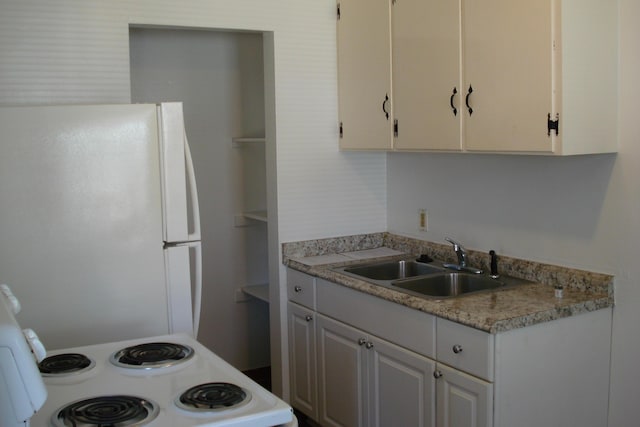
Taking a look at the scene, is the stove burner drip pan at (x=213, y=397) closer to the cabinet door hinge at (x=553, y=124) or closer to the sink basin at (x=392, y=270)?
the cabinet door hinge at (x=553, y=124)

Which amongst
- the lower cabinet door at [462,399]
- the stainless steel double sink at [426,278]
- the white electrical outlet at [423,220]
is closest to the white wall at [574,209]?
the white electrical outlet at [423,220]

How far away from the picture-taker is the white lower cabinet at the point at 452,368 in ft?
8.29

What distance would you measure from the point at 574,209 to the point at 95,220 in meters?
1.80

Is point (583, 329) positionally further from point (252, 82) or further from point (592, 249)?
point (252, 82)

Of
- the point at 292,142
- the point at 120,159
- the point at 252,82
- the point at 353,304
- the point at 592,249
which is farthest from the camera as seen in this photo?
the point at 252,82

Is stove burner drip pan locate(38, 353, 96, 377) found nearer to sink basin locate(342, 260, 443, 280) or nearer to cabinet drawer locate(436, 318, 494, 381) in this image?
cabinet drawer locate(436, 318, 494, 381)

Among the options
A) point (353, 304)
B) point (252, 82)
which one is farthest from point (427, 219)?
point (252, 82)

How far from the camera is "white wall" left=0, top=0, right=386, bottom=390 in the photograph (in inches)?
125

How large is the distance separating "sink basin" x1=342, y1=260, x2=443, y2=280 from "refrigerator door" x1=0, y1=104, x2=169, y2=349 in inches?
44.5

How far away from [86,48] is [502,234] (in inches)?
78.1

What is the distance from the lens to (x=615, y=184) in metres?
2.75

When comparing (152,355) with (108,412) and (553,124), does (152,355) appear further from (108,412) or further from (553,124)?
(553,124)

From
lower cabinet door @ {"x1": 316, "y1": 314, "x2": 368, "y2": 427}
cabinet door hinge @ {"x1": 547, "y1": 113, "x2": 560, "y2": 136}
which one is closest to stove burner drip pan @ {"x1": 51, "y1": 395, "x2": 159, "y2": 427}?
lower cabinet door @ {"x1": 316, "y1": 314, "x2": 368, "y2": 427}

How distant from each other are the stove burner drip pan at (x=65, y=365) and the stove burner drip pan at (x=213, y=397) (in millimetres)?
392
